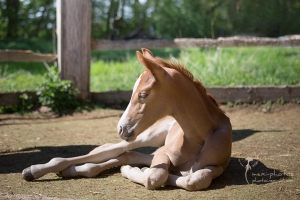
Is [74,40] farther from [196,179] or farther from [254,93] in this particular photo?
[196,179]

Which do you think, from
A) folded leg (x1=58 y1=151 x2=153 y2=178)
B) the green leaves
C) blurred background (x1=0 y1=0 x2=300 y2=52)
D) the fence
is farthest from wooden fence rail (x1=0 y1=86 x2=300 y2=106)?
blurred background (x1=0 y1=0 x2=300 y2=52)

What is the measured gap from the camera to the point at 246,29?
56.4 feet

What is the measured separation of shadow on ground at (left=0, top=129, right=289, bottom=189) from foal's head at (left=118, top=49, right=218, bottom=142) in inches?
31.9

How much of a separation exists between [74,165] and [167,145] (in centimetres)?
97

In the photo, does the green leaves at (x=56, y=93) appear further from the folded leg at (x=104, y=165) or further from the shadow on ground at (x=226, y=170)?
the folded leg at (x=104, y=165)

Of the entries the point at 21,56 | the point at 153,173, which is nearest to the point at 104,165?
the point at 153,173

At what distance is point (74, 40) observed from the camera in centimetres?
857

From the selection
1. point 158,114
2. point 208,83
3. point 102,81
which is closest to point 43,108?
point 102,81

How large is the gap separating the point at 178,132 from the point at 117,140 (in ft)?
6.00

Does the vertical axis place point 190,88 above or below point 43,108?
above

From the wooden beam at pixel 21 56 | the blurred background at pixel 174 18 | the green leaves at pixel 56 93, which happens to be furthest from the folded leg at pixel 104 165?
the blurred background at pixel 174 18

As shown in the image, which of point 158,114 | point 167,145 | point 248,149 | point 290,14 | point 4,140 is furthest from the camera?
point 290,14

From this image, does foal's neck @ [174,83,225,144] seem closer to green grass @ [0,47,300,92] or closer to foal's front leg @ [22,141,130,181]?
foal's front leg @ [22,141,130,181]

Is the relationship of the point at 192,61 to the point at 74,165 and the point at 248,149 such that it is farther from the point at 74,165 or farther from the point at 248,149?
the point at 74,165
